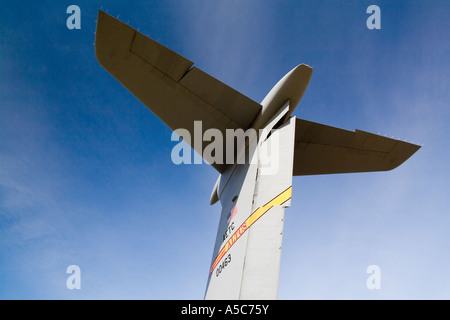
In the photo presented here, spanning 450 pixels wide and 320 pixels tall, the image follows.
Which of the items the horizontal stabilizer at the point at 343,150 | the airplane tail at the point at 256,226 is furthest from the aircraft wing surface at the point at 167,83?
the horizontal stabilizer at the point at 343,150

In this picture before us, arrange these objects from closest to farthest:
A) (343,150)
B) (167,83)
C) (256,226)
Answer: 1. (256,226)
2. (167,83)
3. (343,150)

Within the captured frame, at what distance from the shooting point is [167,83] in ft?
16.3

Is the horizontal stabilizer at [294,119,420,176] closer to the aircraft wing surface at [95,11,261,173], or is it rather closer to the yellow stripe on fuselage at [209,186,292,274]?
the aircraft wing surface at [95,11,261,173]

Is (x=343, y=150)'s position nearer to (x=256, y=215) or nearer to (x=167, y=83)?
(x=256, y=215)

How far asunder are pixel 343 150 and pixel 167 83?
3788 mm

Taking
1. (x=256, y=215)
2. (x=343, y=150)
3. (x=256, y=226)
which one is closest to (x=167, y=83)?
(x=256, y=215)

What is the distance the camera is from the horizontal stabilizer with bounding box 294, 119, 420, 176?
18.8ft

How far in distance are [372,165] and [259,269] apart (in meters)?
4.17

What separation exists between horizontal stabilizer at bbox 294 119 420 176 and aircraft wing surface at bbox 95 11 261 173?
4.29ft

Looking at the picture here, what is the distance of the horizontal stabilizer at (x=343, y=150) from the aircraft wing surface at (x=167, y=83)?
1.31 m

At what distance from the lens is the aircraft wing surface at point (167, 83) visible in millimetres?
4457

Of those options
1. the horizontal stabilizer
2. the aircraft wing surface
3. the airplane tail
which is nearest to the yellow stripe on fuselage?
the airplane tail

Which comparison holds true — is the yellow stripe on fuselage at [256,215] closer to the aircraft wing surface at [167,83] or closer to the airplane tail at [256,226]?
the airplane tail at [256,226]
